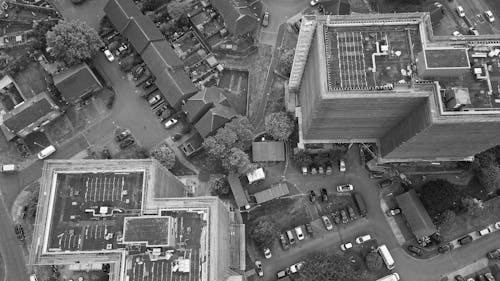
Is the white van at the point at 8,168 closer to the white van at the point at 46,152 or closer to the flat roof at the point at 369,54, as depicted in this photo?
the white van at the point at 46,152

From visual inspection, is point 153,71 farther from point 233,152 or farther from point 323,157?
point 323,157

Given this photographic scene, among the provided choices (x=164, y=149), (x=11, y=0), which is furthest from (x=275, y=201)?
(x=11, y=0)

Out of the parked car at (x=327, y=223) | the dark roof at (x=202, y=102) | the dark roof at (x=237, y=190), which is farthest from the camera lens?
the dark roof at (x=202, y=102)

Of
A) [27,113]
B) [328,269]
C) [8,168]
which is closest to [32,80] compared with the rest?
[27,113]

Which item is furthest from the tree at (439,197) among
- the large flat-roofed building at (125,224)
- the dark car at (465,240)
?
the large flat-roofed building at (125,224)

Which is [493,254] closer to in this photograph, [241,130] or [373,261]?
[373,261]

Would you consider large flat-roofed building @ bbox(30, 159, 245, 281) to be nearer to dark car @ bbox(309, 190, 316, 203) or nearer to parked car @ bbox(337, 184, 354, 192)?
dark car @ bbox(309, 190, 316, 203)
